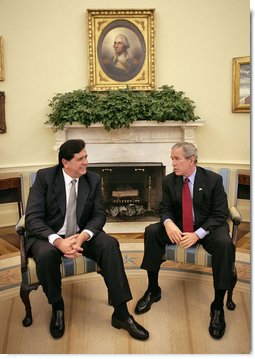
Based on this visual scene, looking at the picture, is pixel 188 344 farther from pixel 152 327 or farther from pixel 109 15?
pixel 109 15

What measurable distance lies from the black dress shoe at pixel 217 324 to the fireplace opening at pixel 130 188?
7.46 ft

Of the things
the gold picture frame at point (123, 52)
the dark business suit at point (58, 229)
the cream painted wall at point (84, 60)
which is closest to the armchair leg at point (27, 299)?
the dark business suit at point (58, 229)

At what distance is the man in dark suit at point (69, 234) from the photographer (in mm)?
2232

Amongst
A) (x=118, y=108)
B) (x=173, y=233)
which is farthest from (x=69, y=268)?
(x=118, y=108)

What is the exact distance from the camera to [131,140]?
4.53 m

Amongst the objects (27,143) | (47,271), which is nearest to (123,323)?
(47,271)

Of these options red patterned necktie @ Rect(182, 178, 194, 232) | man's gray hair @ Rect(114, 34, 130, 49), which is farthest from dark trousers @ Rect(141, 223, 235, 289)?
man's gray hair @ Rect(114, 34, 130, 49)

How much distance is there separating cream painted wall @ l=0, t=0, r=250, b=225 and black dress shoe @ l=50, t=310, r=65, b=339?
2.68 meters

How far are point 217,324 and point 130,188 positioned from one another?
8.23 feet

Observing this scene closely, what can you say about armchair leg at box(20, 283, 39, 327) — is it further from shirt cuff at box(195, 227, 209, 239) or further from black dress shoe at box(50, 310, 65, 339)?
shirt cuff at box(195, 227, 209, 239)

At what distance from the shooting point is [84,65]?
462 cm

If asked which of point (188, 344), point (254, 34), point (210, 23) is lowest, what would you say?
point (188, 344)

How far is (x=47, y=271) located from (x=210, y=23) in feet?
11.9

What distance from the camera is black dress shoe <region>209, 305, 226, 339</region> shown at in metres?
2.21
